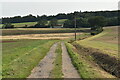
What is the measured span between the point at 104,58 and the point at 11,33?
105 m

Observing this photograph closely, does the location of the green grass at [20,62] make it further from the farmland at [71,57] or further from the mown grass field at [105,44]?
the mown grass field at [105,44]

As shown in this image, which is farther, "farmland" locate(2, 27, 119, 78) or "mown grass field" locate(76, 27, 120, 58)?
"mown grass field" locate(76, 27, 120, 58)

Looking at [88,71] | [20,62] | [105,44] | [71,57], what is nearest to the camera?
[88,71]

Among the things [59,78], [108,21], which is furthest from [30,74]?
[108,21]

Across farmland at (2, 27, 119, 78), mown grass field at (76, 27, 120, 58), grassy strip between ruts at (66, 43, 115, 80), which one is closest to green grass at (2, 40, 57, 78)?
farmland at (2, 27, 119, 78)

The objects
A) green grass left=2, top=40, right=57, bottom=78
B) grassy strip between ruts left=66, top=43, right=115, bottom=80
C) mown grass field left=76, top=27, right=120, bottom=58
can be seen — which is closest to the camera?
grassy strip between ruts left=66, top=43, right=115, bottom=80

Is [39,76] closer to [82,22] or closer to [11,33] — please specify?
[11,33]

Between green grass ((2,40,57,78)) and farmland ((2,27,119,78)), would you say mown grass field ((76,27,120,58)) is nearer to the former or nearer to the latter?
farmland ((2,27,119,78))

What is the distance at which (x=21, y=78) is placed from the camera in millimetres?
14289

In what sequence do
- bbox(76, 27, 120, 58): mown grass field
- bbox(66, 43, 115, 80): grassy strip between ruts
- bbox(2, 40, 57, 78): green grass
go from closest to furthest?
bbox(66, 43, 115, 80): grassy strip between ruts < bbox(2, 40, 57, 78): green grass < bbox(76, 27, 120, 58): mown grass field

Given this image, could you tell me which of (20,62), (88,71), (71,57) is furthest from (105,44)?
(88,71)

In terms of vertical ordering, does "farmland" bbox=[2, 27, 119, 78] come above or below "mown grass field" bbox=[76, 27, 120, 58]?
below

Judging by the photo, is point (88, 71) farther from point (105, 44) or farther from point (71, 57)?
point (105, 44)

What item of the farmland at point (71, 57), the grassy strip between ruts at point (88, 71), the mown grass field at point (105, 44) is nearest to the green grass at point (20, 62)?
the farmland at point (71, 57)
